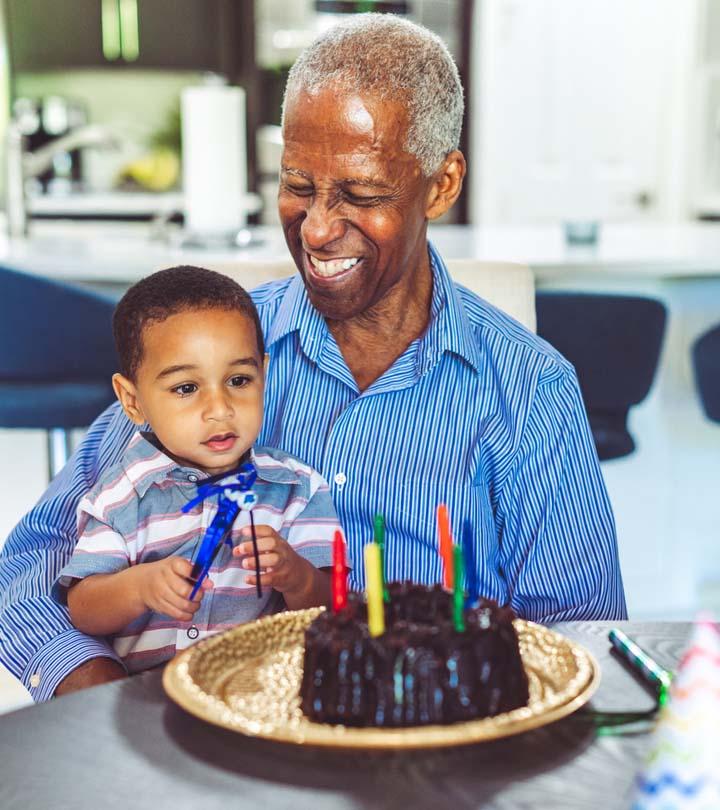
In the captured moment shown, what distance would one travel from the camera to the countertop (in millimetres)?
2842

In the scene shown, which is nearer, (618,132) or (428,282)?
(428,282)

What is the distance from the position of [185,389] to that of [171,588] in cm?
29

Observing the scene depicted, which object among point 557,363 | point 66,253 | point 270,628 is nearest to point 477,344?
point 557,363

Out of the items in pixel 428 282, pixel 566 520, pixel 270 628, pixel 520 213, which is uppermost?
pixel 428 282

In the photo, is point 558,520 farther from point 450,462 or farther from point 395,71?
point 395,71

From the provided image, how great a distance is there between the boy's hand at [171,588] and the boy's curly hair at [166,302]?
32 cm

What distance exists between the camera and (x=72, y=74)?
6.54 meters

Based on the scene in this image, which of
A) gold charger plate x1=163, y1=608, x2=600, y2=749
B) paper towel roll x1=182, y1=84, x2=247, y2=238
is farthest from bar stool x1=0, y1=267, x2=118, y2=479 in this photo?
gold charger plate x1=163, y1=608, x2=600, y2=749

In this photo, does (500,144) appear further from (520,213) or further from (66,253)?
(66,253)

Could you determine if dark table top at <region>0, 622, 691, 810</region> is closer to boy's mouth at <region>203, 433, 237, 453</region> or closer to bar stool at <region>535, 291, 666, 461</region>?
boy's mouth at <region>203, 433, 237, 453</region>

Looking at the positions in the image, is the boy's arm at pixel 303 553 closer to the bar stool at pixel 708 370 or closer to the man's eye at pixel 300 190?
the man's eye at pixel 300 190

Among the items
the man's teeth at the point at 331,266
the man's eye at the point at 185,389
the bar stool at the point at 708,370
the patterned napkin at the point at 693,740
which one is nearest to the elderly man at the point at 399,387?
the man's teeth at the point at 331,266

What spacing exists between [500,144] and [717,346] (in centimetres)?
377

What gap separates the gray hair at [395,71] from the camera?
4.77ft
